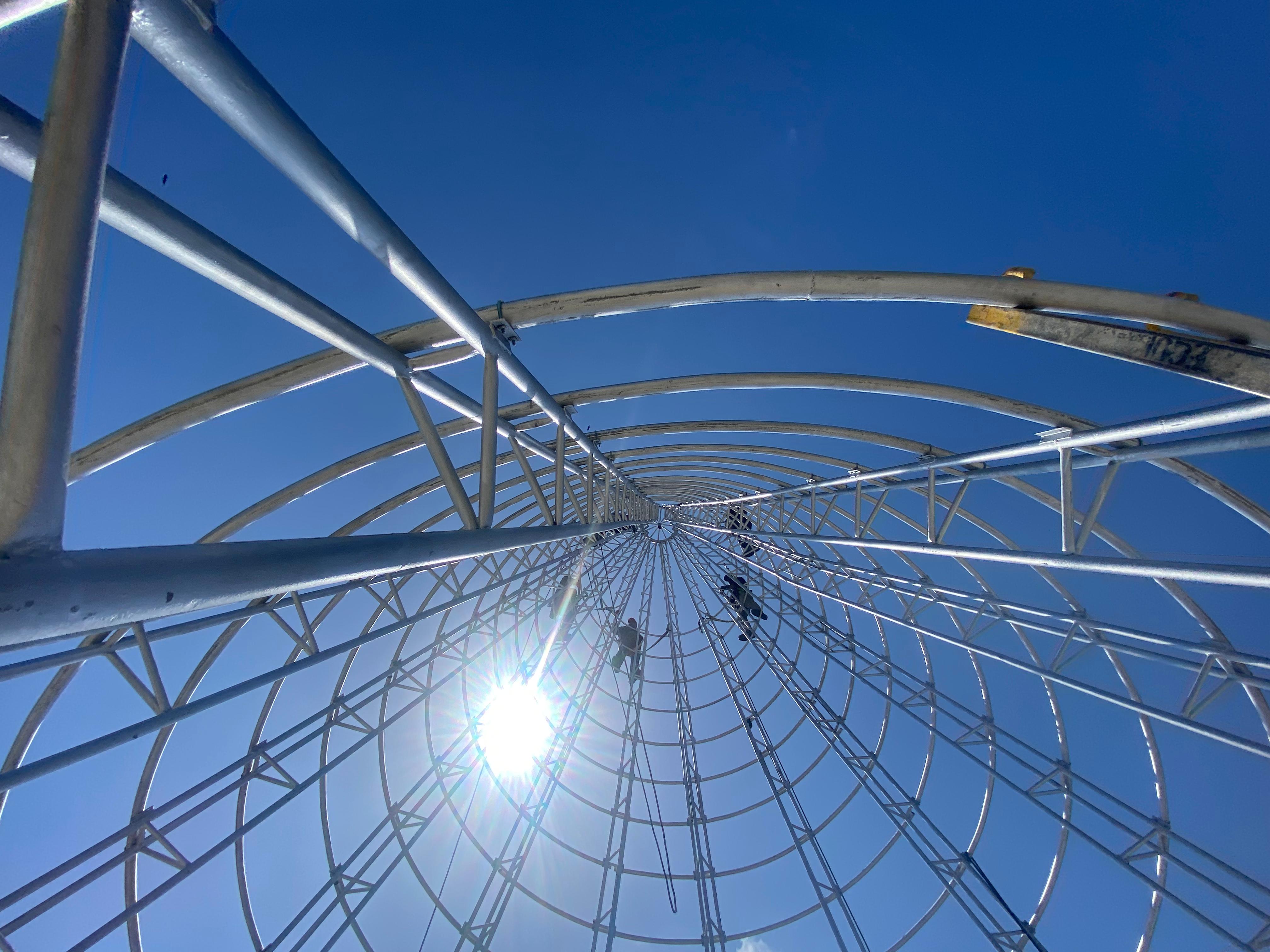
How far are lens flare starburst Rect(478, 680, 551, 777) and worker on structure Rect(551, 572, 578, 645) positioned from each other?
1846 millimetres

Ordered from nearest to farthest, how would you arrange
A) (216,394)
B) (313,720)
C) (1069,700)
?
(216,394), (313,720), (1069,700)

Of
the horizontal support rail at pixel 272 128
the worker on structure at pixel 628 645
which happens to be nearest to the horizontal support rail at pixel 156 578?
the horizontal support rail at pixel 272 128

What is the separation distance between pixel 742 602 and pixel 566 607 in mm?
6307

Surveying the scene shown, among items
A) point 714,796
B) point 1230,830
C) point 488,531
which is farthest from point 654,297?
point 714,796

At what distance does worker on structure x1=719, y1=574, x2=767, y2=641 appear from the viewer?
53.5 feet

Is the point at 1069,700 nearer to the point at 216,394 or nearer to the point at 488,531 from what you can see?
the point at 488,531

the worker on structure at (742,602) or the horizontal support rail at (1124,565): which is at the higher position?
the horizontal support rail at (1124,565)

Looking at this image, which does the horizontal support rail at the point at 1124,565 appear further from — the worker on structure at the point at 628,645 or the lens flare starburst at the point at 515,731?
the lens flare starburst at the point at 515,731

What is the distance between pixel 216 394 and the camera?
595cm

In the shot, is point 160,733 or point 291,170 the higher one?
point 291,170

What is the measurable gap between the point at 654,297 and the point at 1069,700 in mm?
15829

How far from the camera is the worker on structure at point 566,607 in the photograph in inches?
606

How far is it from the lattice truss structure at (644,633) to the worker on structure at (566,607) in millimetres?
233

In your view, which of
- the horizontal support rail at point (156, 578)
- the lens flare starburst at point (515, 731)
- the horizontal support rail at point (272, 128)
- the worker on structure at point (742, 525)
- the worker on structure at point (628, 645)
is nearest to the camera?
the horizontal support rail at point (156, 578)
